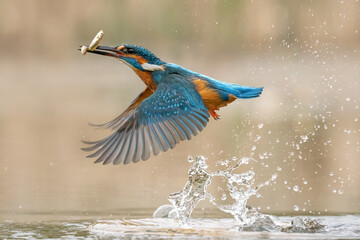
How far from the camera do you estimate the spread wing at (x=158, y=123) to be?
645cm

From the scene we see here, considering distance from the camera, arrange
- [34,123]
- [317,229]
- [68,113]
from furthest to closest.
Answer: [68,113]
[34,123]
[317,229]

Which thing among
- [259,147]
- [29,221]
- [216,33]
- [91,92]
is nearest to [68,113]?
[91,92]

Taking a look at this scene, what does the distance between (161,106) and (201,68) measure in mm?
10648

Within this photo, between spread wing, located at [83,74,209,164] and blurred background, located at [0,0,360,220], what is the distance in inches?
154

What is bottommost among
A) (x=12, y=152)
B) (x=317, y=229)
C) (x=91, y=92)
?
(x=317, y=229)

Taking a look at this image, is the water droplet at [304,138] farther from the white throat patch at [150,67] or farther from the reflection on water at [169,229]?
the white throat patch at [150,67]

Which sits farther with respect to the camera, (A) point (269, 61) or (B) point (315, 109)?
(A) point (269, 61)

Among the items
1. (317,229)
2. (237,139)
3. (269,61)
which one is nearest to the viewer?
(317,229)

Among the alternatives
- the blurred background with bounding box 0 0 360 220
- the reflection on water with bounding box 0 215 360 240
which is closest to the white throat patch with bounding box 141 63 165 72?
the reflection on water with bounding box 0 215 360 240

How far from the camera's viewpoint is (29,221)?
679cm

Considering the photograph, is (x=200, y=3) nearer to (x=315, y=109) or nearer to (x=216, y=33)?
(x=216, y=33)

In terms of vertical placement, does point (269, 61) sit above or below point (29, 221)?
above

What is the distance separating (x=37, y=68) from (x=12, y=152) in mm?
7319

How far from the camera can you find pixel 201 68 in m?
17.4
